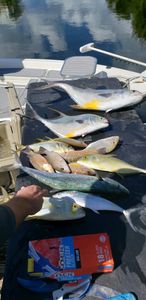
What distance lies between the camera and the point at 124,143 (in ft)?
10.8

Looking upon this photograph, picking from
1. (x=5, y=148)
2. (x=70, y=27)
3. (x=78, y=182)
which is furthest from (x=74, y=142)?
(x=70, y=27)

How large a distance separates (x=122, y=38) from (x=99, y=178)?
12.8 m

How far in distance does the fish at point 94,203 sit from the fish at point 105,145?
619 millimetres

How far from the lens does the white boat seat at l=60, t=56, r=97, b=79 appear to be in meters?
5.44

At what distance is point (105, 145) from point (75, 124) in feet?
1.61

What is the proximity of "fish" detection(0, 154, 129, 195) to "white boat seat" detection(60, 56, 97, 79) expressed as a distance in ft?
9.15

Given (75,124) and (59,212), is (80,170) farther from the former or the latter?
(75,124)

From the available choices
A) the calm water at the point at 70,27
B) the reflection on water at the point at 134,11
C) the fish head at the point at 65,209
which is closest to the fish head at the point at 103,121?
the fish head at the point at 65,209

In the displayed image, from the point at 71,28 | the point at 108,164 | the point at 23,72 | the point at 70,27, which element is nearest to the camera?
the point at 108,164

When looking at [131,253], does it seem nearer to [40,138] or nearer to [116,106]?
[40,138]

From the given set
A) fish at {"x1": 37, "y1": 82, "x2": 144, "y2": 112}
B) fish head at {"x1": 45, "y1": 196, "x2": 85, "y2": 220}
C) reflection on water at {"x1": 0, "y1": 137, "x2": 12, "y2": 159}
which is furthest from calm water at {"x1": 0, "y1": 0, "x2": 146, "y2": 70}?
fish head at {"x1": 45, "y1": 196, "x2": 85, "y2": 220}

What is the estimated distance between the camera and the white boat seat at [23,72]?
670cm

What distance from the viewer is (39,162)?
9.89 ft

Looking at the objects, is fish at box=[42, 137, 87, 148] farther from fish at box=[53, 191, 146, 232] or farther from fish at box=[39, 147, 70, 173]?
fish at box=[53, 191, 146, 232]
